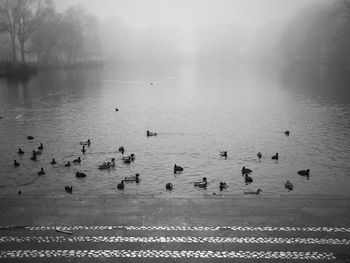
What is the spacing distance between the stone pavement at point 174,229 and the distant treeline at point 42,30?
381 feet

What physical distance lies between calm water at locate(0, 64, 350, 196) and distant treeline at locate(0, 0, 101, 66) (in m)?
41.3

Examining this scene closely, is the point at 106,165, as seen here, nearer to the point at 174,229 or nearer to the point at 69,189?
the point at 69,189

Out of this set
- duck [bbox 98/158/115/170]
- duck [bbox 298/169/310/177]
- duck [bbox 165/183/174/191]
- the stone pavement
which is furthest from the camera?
duck [bbox 98/158/115/170]

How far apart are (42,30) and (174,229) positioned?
134947 mm

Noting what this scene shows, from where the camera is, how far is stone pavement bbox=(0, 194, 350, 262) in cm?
1872

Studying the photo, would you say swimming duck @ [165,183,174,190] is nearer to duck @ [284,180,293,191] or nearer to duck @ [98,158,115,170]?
duck @ [98,158,115,170]

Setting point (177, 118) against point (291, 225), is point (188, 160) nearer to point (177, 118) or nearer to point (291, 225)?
point (291, 225)

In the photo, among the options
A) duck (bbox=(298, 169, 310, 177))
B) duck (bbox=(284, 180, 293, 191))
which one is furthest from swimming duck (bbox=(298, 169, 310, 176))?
duck (bbox=(284, 180, 293, 191))

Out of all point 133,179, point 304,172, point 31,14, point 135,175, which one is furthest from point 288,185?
point 31,14

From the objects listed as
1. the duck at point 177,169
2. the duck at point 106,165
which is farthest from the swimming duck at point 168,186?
the duck at point 106,165

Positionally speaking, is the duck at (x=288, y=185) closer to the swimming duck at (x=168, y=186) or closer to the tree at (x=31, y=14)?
the swimming duck at (x=168, y=186)

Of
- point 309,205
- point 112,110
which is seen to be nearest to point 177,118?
point 112,110

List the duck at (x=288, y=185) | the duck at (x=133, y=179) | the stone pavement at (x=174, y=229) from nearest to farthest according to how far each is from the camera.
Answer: the stone pavement at (x=174, y=229) < the duck at (x=288, y=185) < the duck at (x=133, y=179)

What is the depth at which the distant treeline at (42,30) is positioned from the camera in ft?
426
